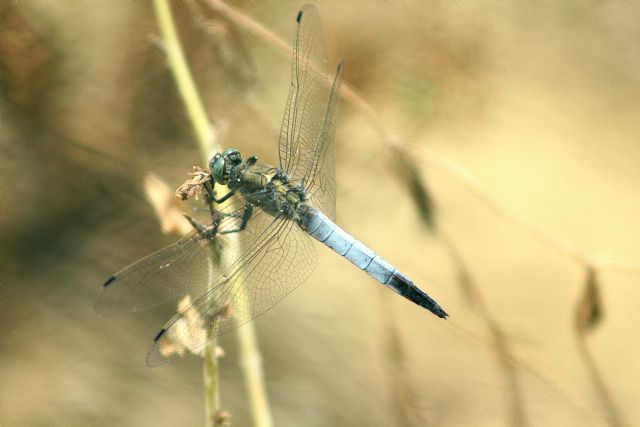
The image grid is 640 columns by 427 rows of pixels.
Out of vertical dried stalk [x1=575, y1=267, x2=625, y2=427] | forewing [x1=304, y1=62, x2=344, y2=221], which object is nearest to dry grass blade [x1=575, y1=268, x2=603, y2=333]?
vertical dried stalk [x1=575, y1=267, x2=625, y2=427]

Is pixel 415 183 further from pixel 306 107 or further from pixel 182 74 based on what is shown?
pixel 182 74

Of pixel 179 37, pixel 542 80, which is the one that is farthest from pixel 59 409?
pixel 542 80

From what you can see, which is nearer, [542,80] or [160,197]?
[160,197]

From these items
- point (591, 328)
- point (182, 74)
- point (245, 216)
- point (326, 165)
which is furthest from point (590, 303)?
point (182, 74)

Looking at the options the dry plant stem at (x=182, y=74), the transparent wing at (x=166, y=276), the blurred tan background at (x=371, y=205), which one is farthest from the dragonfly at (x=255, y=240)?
the blurred tan background at (x=371, y=205)

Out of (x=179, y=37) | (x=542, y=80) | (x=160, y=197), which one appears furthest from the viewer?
(x=542, y=80)

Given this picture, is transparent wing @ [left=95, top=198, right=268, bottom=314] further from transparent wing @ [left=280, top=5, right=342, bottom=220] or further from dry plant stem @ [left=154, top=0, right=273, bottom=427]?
transparent wing @ [left=280, top=5, right=342, bottom=220]

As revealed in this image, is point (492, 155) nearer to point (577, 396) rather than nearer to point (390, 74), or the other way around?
point (390, 74)
